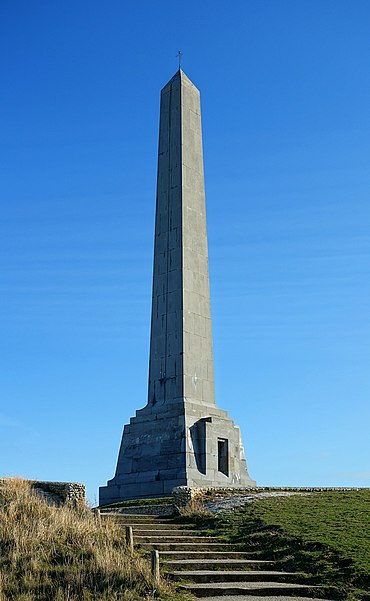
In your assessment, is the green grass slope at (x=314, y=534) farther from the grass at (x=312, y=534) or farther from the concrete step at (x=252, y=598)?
the concrete step at (x=252, y=598)

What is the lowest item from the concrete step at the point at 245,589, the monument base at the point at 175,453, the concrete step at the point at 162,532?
the concrete step at the point at 245,589

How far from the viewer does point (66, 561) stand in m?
12.8

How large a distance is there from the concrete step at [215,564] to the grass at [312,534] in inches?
16.7

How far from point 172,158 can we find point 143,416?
10.7m

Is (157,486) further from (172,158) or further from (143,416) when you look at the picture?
(172,158)

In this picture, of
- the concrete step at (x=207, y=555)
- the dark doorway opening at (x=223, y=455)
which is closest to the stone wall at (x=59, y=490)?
the concrete step at (x=207, y=555)

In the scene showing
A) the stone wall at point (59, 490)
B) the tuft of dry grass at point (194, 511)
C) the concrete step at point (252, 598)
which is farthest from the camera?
the stone wall at point (59, 490)

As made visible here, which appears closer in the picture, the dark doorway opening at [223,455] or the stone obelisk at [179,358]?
the stone obelisk at [179,358]

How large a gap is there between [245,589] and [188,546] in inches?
129

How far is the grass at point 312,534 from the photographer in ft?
44.3

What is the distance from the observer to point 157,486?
85.5 ft

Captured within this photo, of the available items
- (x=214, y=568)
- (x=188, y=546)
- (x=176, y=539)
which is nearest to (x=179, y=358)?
(x=176, y=539)

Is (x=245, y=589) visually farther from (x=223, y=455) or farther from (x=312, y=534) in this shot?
(x=223, y=455)

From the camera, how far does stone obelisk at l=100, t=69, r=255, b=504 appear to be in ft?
87.8
